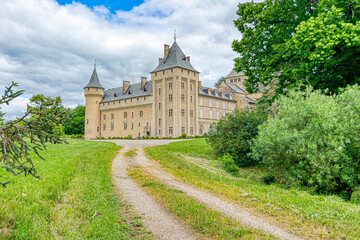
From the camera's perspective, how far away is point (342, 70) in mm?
15008

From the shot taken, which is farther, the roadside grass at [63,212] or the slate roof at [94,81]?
the slate roof at [94,81]

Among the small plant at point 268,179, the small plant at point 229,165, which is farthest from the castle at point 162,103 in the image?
the small plant at point 268,179

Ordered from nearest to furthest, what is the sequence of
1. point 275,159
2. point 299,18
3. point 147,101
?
point 275,159, point 299,18, point 147,101

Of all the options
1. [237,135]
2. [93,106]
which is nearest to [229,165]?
[237,135]

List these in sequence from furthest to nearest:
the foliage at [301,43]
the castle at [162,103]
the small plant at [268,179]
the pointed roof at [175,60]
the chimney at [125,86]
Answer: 1. the chimney at [125,86]
2. the pointed roof at [175,60]
3. the castle at [162,103]
4. the foliage at [301,43]
5. the small plant at [268,179]

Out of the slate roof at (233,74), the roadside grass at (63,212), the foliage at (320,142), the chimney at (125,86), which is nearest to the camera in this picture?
the roadside grass at (63,212)

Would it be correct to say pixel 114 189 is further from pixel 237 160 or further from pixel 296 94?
pixel 237 160

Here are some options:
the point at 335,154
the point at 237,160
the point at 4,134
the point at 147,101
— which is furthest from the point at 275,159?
the point at 147,101

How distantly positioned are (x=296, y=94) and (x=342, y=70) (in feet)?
16.7

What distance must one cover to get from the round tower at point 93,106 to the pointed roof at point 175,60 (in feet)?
70.0

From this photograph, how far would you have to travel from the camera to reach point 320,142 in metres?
10.6

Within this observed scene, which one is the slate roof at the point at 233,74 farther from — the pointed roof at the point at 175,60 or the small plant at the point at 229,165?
the small plant at the point at 229,165

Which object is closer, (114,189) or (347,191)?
(114,189)

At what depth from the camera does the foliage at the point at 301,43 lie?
43.5 ft
